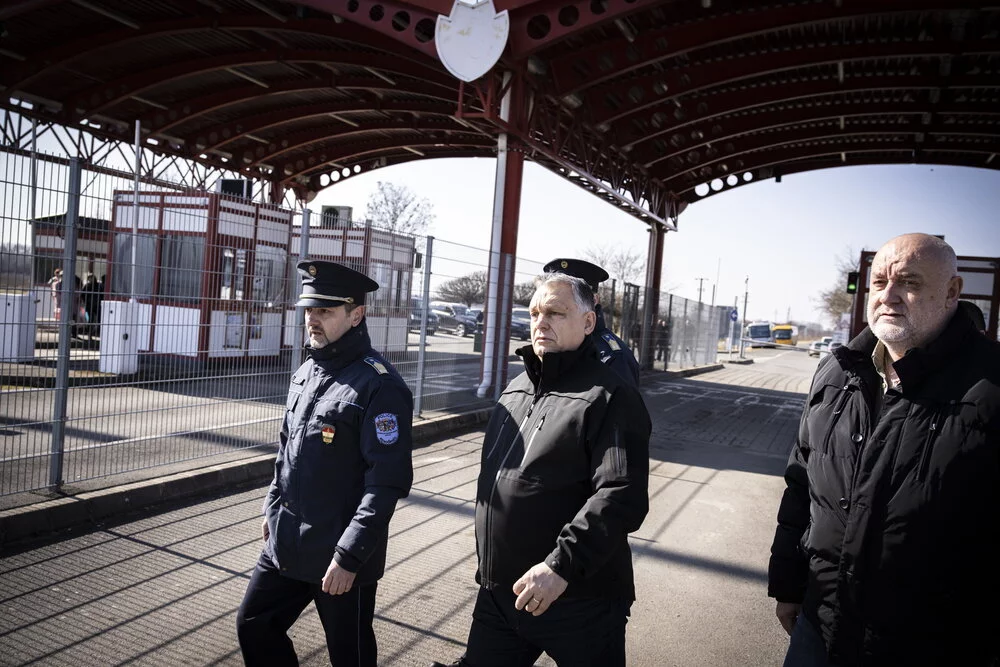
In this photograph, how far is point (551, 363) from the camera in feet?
8.62

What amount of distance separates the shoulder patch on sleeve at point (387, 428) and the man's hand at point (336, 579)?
1.60 feet

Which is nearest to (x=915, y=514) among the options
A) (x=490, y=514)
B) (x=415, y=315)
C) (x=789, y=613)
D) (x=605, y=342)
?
(x=789, y=613)

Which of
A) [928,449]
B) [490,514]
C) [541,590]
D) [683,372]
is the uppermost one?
[928,449]

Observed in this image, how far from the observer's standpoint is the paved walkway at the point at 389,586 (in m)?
3.67

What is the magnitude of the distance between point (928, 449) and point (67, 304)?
210 inches

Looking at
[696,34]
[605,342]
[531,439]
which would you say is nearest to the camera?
[531,439]

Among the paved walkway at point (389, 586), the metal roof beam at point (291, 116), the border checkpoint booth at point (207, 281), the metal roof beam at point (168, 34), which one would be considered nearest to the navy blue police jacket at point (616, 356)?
the paved walkway at point (389, 586)

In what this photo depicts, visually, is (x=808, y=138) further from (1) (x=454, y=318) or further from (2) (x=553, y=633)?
(2) (x=553, y=633)

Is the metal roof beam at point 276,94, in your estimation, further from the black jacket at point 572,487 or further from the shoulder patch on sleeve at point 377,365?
the black jacket at point 572,487

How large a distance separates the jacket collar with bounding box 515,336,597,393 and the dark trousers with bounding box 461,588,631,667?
0.76m

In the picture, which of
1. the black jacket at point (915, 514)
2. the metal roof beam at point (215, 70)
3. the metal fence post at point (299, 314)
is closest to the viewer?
the black jacket at point (915, 514)

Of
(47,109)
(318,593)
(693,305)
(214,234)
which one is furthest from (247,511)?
(693,305)

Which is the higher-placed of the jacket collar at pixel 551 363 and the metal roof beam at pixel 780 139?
the metal roof beam at pixel 780 139

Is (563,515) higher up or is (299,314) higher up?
(299,314)
